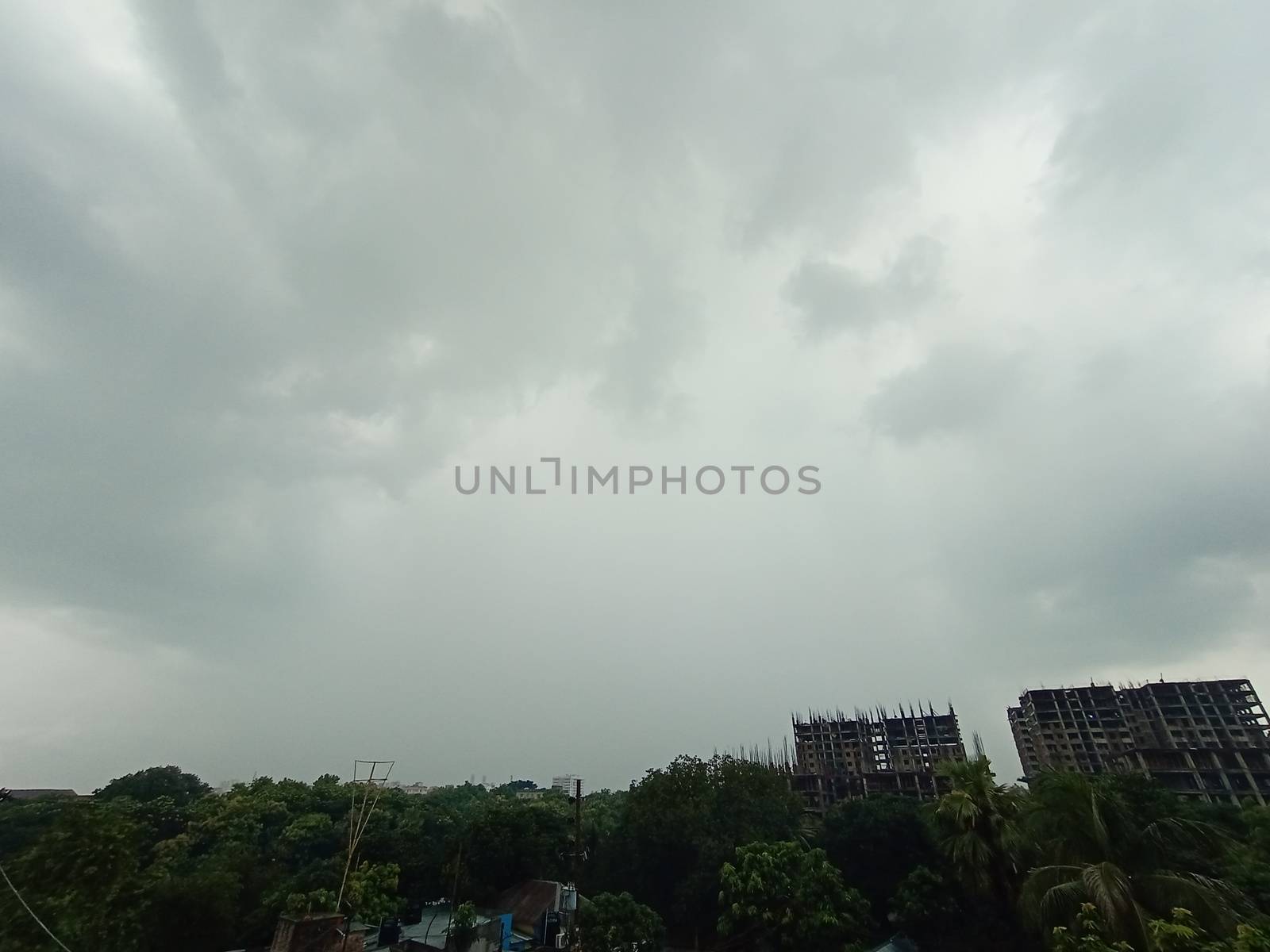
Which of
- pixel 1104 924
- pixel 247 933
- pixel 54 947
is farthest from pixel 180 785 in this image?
pixel 1104 924

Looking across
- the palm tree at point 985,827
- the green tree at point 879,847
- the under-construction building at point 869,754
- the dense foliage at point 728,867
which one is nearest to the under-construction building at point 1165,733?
the under-construction building at point 869,754

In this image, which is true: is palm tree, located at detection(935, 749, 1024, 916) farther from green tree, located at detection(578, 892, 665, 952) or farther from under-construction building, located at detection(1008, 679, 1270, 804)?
under-construction building, located at detection(1008, 679, 1270, 804)

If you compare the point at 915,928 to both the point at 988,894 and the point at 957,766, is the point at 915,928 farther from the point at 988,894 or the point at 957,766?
the point at 957,766

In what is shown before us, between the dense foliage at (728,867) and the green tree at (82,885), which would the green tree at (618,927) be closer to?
the dense foliage at (728,867)

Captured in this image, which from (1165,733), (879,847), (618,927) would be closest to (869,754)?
(1165,733)

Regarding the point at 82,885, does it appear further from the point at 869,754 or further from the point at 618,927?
the point at 869,754

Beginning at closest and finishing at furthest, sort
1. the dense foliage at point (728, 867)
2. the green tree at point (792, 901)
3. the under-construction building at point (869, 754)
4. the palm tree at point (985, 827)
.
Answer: the dense foliage at point (728, 867) < the palm tree at point (985, 827) < the green tree at point (792, 901) < the under-construction building at point (869, 754)

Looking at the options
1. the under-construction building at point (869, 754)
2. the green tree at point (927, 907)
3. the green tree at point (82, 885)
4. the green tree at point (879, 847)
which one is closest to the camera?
the green tree at point (82, 885)
